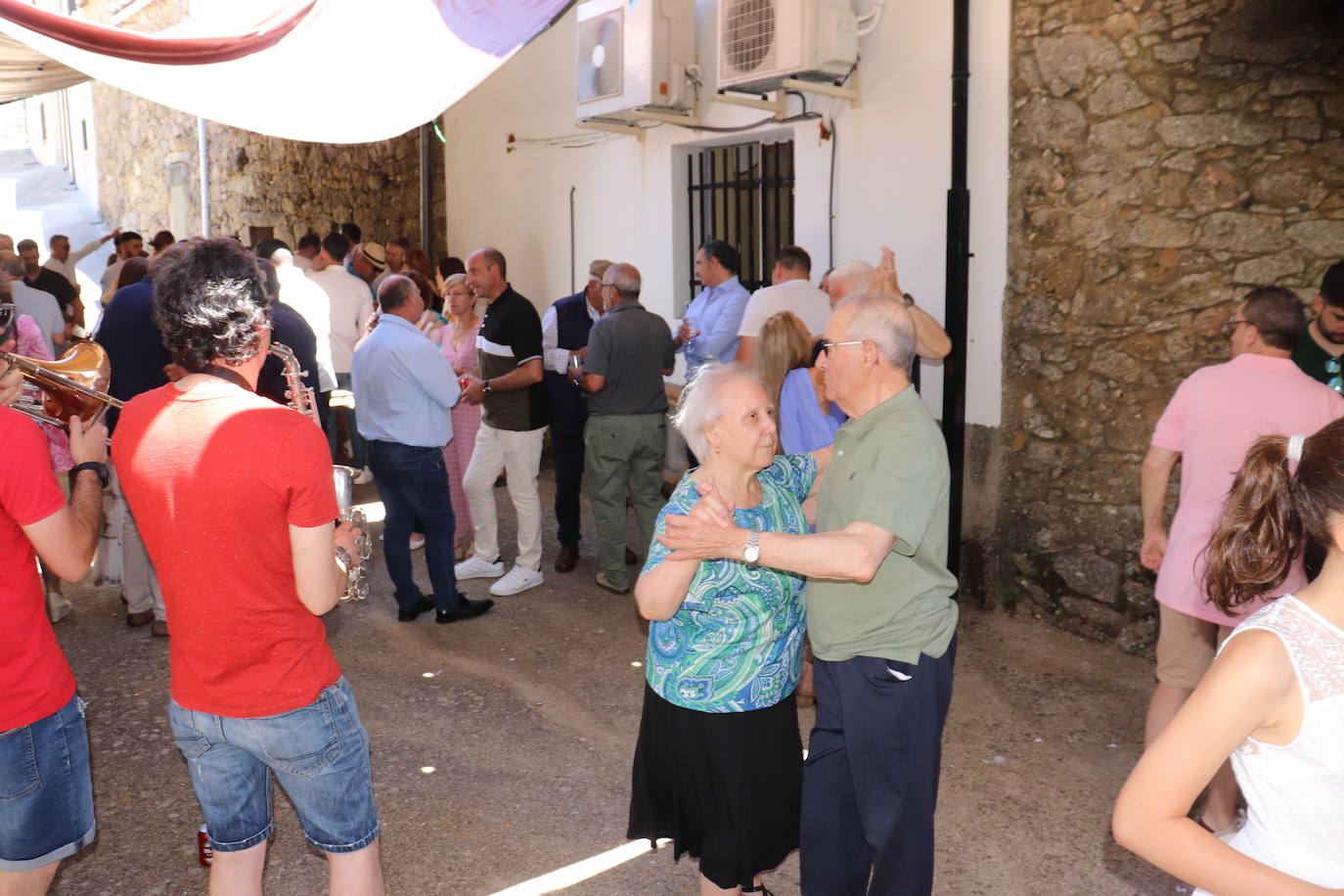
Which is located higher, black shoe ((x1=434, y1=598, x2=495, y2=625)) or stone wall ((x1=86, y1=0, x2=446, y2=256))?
stone wall ((x1=86, y1=0, x2=446, y2=256))

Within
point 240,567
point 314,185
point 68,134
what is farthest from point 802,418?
point 68,134

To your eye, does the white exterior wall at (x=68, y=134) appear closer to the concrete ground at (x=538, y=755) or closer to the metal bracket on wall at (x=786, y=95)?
the metal bracket on wall at (x=786, y=95)

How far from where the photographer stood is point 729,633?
8.74 feet

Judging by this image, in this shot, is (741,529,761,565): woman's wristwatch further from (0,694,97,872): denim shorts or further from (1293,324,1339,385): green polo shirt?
(1293,324,1339,385): green polo shirt

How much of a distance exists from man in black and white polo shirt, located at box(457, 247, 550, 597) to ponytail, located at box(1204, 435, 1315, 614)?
481 cm

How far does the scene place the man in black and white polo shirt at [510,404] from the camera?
20.3 feet

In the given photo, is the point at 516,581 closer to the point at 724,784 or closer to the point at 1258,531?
the point at 724,784

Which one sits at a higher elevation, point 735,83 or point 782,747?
point 735,83

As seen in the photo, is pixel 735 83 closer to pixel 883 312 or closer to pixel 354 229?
pixel 883 312

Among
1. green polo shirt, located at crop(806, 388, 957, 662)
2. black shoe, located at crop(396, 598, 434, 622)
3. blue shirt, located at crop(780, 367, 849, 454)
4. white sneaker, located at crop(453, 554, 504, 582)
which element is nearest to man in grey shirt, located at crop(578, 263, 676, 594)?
white sneaker, located at crop(453, 554, 504, 582)

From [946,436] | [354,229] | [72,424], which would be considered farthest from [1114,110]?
[354,229]

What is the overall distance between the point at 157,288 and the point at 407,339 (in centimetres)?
316

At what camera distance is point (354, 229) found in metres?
10.6

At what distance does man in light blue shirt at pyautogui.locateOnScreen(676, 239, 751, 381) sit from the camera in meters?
6.62
